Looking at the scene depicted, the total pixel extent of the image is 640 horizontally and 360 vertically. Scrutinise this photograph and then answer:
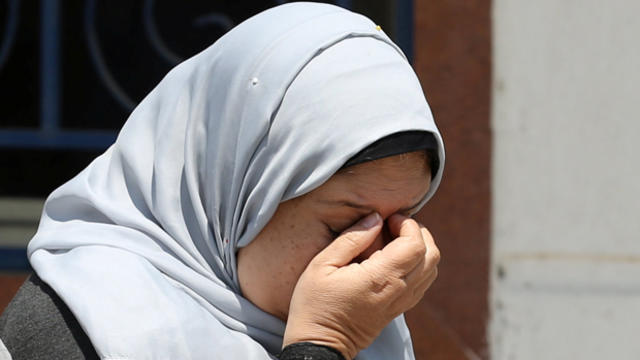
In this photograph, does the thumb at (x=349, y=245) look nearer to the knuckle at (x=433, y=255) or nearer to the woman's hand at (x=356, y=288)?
the woman's hand at (x=356, y=288)

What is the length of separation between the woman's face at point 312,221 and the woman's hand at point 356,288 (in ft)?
0.09

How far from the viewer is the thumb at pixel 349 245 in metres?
1.69

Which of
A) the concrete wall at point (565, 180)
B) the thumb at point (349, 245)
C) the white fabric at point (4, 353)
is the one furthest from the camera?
the concrete wall at point (565, 180)

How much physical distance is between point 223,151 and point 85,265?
28 cm

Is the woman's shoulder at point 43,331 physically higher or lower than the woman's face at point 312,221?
lower

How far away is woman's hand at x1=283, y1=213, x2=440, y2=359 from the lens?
166cm

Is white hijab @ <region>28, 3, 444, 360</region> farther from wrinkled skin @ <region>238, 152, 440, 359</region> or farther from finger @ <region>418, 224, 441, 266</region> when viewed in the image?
finger @ <region>418, 224, 441, 266</region>

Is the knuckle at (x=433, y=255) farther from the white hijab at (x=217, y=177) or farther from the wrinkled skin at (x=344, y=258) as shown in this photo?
the white hijab at (x=217, y=177)

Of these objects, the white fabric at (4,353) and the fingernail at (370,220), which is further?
the fingernail at (370,220)

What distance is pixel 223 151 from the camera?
1743 millimetres

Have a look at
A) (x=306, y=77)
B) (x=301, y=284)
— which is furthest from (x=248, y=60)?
(x=301, y=284)

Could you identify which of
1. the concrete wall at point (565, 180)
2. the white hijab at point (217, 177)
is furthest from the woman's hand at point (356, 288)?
the concrete wall at point (565, 180)

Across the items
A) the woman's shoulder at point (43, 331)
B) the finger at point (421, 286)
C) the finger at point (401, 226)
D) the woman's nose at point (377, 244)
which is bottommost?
the finger at point (421, 286)

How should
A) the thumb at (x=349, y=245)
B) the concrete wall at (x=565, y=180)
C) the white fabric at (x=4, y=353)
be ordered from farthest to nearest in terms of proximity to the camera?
the concrete wall at (x=565, y=180) < the thumb at (x=349, y=245) < the white fabric at (x=4, y=353)
